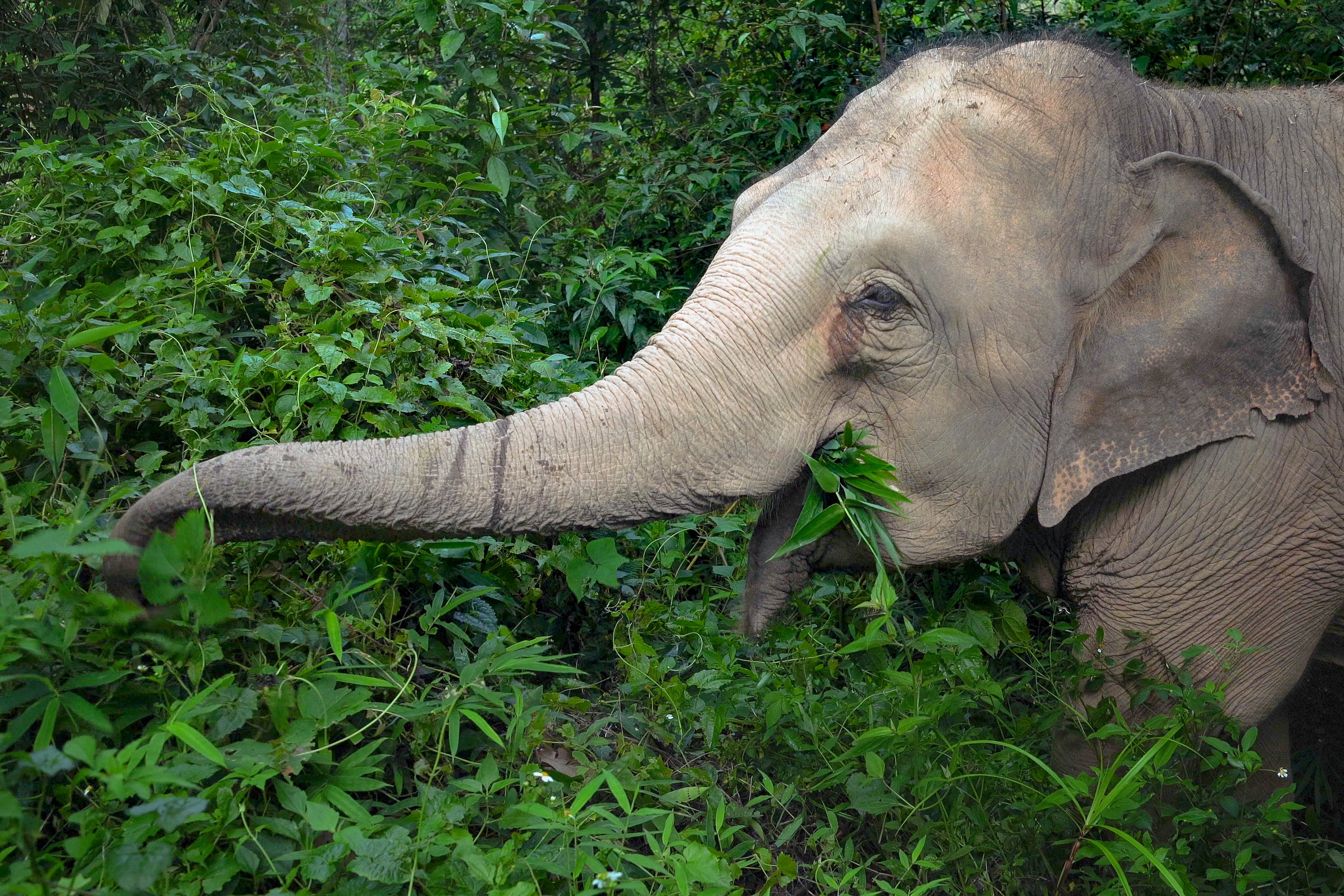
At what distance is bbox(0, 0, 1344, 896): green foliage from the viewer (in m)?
1.86

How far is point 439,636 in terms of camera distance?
2.62 m

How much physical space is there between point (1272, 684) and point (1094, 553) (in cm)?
52

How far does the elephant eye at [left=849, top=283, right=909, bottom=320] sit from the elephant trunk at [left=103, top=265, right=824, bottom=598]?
181 millimetres

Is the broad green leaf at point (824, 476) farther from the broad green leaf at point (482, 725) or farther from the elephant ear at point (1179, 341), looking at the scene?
the broad green leaf at point (482, 725)

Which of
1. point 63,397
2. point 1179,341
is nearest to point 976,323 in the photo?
point 1179,341

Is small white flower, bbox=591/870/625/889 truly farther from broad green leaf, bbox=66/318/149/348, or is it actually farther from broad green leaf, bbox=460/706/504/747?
broad green leaf, bbox=66/318/149/348

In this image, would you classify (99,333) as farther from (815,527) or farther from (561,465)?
(815,527)

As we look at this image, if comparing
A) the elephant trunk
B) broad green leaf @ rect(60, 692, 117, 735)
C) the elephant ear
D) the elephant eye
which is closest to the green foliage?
broad green leaf @ rect(60, 692, 117, 735)

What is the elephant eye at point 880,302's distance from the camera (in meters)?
2.46

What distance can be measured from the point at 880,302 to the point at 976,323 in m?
0.22

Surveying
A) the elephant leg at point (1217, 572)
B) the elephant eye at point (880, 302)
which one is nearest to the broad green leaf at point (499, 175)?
the elephant eye at point (880, 302)

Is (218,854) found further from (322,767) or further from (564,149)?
(564,149)

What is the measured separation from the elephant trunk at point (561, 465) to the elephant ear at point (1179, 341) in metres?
0.64

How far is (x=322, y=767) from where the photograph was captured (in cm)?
199
